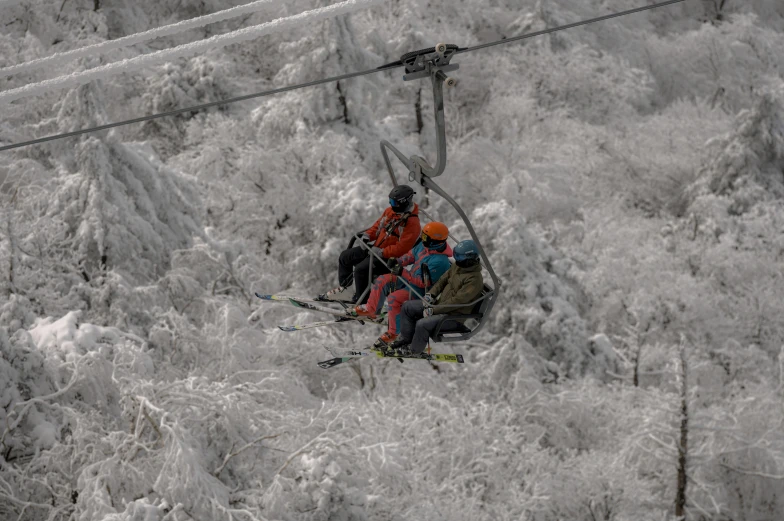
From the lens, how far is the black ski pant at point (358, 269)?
325 inches

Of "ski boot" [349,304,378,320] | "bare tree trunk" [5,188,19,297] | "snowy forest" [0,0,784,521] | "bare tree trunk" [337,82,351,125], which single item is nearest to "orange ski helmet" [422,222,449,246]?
"ski boot" [349,304,378,320]

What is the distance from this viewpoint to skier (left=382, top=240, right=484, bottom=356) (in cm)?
743

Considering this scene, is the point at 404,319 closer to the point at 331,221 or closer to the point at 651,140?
the point at 331,221

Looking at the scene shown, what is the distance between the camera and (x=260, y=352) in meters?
18.4

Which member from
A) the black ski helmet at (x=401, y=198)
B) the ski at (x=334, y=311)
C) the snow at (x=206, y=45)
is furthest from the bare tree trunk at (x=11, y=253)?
the snow at (x=206, y=45)

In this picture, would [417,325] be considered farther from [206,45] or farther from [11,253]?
[11,253]

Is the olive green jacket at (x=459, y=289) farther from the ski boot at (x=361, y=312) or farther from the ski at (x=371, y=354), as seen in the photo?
the ski boot at (x=361, y=312)

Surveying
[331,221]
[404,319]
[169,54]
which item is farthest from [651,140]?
[169,54]

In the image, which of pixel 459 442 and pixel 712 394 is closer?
pixel 459 442

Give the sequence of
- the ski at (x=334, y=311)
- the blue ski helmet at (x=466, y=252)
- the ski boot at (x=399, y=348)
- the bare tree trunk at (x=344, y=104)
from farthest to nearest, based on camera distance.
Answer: the bare tree trunk at (x=344, y=104)
the ski at (x=334, y=311)
the ski boot at (x=399, y=348)
the blue ski helmet at (x=466, y=252)

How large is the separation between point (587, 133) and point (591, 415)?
17.5 meters

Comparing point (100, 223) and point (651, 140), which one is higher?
point (100, 223)

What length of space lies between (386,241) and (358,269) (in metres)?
0.42

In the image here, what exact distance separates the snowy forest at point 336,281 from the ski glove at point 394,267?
2431 millimetres
